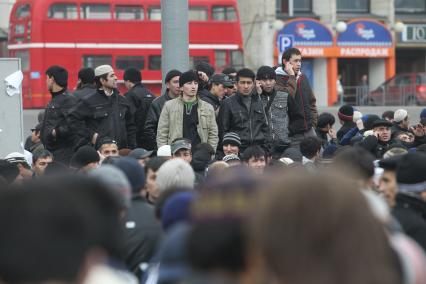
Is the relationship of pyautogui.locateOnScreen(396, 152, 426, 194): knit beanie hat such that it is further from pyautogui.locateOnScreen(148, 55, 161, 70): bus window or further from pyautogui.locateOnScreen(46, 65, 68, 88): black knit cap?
pyautogui.locateOnScreen(148, 55, 161, 70): bus window

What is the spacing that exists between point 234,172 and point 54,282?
735mm

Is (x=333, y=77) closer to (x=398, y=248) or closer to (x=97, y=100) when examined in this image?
(x=97, y=100)

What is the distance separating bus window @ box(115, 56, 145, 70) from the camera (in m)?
36.1

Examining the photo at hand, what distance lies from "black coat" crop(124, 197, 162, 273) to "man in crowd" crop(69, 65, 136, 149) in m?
5.40

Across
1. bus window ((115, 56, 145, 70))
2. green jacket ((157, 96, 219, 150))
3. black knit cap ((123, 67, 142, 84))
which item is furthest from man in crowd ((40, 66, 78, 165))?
bus window ((115, 56, 145, 70))

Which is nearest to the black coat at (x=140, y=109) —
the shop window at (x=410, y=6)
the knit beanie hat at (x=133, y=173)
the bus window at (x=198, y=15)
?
the knit beanie hat at (x=133, y=173)

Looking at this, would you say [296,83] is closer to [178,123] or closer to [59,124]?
[178,123]

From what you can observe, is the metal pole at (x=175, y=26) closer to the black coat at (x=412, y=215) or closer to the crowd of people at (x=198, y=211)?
the crowd of people at (x=198, y=211)

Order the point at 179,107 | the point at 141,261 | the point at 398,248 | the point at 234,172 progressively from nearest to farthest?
the point at 234,172 < the point at 398,248 < the point at 141,261 < the point at 179,107

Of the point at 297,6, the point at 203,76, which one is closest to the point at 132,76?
the point at 203,76

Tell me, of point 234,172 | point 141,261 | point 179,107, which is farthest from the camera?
point 179,107

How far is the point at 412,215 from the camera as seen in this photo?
5.36 meters

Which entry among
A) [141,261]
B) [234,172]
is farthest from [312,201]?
[141,261]

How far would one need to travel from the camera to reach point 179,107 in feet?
37.3
